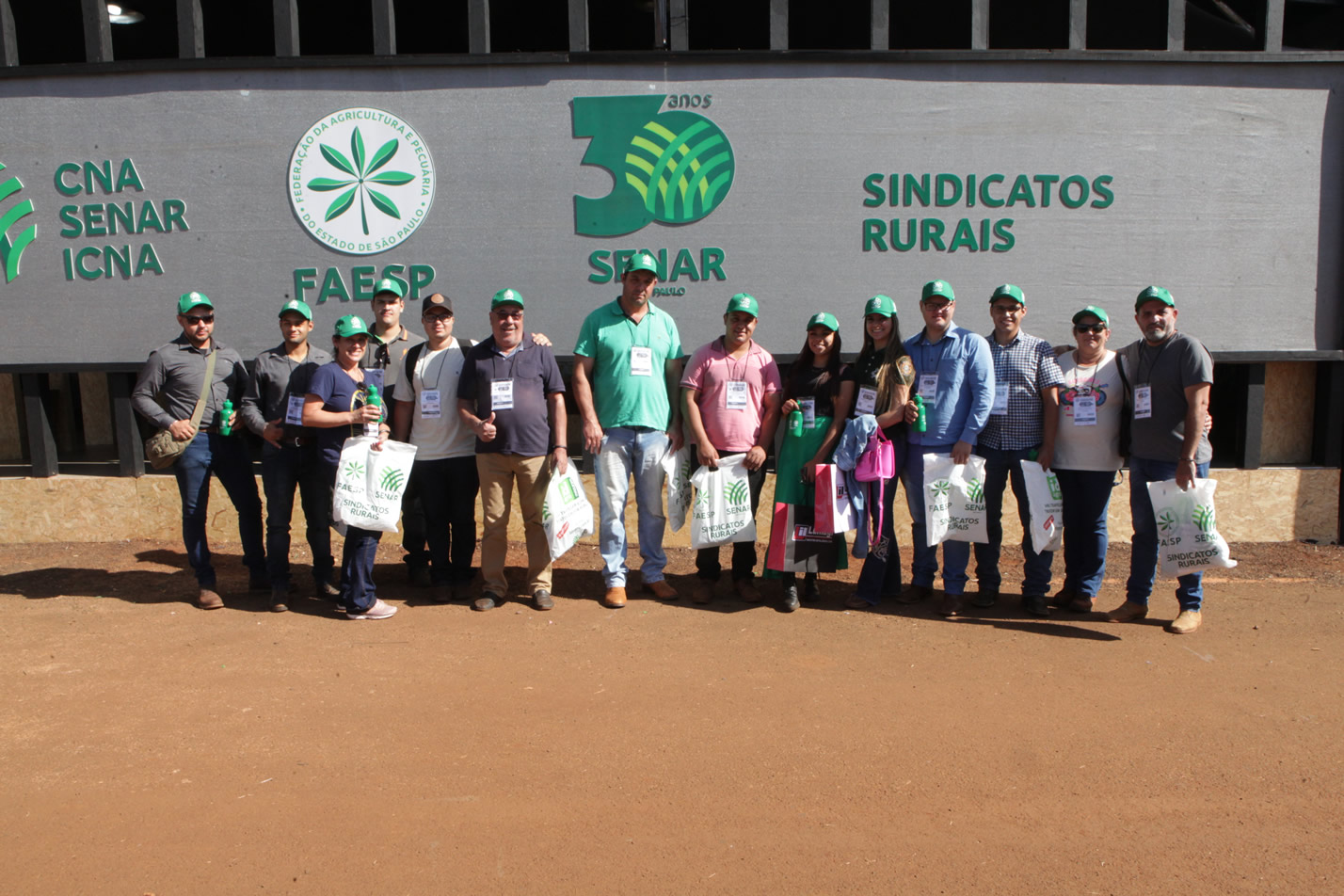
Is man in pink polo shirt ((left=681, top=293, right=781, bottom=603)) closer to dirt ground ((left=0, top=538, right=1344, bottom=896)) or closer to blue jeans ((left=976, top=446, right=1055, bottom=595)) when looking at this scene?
dirt ground ((left=0, top=538, right=1344, bottom=896))

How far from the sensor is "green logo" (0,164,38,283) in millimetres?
7371

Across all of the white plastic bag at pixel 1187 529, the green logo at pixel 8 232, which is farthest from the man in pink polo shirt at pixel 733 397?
the green logo at pixel 8 232

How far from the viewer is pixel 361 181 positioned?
23.6 ft

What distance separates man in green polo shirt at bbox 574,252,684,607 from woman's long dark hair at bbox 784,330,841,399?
2.44ft

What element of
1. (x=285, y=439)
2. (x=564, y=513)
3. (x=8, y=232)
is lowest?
(x=564, y=513)

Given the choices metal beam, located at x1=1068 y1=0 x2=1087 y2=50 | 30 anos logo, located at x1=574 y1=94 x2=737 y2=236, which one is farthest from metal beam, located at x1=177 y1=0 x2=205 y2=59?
metal beam, located at x1=1068 y1=0 x2=1087 y2=50

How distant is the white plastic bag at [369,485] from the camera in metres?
5.29

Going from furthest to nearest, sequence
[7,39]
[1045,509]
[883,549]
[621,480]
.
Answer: [7,39], [621,480], [883,549], [1045,509]

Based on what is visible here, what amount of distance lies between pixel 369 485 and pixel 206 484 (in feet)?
3.83

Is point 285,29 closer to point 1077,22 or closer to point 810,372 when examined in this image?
point 810,372

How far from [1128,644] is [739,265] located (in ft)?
12.8

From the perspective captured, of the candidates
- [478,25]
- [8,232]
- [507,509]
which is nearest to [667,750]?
[507,509]

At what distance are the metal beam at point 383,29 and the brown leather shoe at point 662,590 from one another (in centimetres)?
457

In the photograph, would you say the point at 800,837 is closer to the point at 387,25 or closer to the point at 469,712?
the point at 469,712
